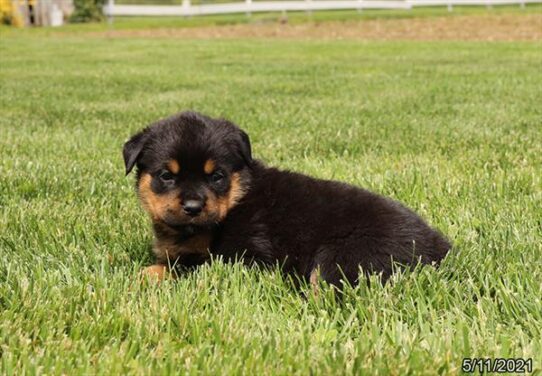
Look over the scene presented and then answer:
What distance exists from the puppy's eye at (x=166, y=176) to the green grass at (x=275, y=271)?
0.47m

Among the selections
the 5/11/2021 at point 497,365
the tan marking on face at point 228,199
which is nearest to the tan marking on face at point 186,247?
the tan marking on face at point 228,199

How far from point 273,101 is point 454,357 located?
8428mm

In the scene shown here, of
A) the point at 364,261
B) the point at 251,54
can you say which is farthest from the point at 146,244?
the point at 251,54

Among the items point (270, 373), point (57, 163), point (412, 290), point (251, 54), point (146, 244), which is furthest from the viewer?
point (251, 54)

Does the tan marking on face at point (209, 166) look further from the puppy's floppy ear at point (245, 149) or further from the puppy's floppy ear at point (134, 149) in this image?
the puppy's floppy ear at point (134, 149)

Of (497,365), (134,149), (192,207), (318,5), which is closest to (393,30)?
(318,5)

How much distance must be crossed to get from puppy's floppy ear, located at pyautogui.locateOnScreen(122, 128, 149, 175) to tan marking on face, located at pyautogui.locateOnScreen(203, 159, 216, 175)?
39 cm

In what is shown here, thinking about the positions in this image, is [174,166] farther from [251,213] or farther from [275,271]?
[275,271]

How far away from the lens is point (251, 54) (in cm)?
2145

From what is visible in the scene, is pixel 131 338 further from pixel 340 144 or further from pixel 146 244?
pixel 340 144

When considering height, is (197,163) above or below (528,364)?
above

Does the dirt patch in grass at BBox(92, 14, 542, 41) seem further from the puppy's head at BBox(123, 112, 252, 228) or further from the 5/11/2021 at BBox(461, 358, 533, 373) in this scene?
the 5/11/2021 at BBox(461, 358, 533, 373)

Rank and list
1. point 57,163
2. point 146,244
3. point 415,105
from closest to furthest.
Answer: point 146,244 → point 57,163 → point 415,105

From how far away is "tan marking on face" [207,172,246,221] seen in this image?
3216 millimetres
